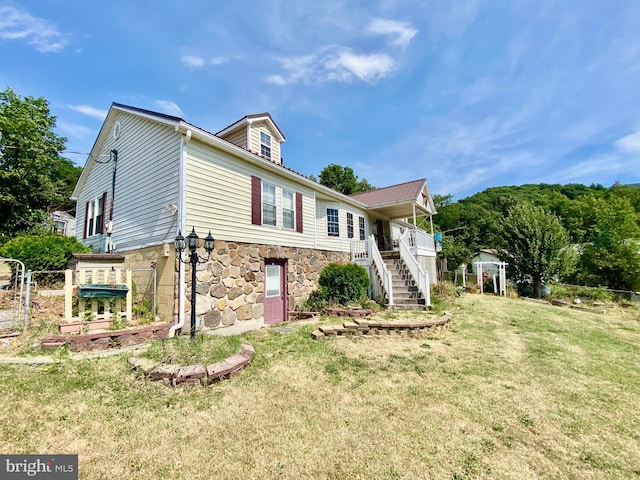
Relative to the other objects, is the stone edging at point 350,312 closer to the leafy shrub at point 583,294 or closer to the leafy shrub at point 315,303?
the leafy shrub at point 315,303

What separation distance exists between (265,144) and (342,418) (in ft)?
30.4

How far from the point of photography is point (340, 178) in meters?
30.5

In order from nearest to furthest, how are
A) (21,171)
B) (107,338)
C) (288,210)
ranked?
(107,338)
(288,210)
(21,171)

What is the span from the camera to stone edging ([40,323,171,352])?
4562 millimetres

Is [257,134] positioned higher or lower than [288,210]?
higher

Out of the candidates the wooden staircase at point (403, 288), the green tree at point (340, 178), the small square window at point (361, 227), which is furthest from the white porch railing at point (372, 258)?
the green tree at point (340, 178)

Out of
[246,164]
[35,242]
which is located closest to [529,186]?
[246,164]

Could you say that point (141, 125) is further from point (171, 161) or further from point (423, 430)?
point (423, 430)

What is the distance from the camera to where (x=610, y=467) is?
2373 mm

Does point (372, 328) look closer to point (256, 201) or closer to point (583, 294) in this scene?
point (256, 201)

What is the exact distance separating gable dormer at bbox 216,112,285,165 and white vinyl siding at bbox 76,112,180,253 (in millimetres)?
2949

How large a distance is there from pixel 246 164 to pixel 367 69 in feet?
19.6

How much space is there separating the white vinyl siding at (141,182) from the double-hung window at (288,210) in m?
3.42

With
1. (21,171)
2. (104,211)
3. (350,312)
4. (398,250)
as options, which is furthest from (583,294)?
(21,171)
